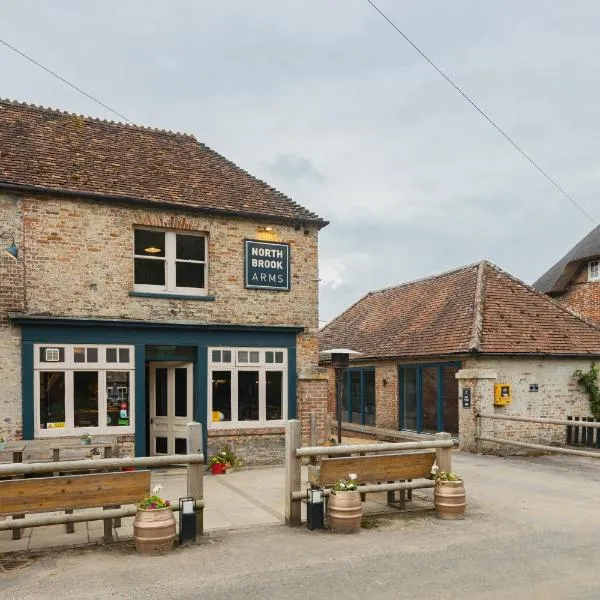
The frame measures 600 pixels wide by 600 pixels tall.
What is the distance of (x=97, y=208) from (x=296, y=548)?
317 inches

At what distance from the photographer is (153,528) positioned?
669 cm

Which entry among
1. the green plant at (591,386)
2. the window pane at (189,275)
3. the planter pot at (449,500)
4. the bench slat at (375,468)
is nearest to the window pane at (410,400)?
the green plant at (591,386)

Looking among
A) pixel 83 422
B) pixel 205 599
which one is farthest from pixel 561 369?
pixel 205 599

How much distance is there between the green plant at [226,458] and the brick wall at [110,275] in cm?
192

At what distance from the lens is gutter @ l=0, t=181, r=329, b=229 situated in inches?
450

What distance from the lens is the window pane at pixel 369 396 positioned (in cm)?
2053

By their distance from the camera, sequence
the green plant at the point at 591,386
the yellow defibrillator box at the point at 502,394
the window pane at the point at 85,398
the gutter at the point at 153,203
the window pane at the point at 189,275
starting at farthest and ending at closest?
the green plant at the point at 591,386 < the yellow defibrillator box at the point at 502,394 < the window pane at the point at 189,275 < the window pane at the point at 85,398 < the gutter at the point at 153,203

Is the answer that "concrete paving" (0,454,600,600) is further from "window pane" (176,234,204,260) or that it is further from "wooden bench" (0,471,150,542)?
"window pane" (176,234,204,260)

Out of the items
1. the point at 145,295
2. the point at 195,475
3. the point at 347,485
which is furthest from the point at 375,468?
the point at 145,295

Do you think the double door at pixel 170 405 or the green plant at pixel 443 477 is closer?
the green plant at pixel 443 477

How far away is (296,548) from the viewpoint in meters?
6.95

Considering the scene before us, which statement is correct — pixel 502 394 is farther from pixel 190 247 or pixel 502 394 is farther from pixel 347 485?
pixel 347 485

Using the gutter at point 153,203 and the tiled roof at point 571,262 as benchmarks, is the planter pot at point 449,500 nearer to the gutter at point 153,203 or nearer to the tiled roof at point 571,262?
the gutter at point 153,203

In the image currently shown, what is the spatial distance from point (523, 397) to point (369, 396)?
6233 mm
